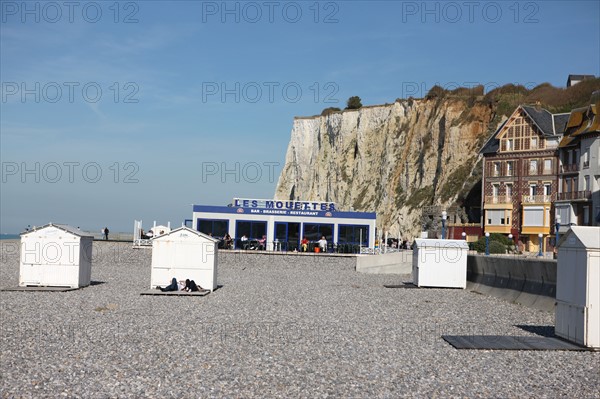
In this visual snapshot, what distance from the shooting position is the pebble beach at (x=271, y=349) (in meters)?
9.45

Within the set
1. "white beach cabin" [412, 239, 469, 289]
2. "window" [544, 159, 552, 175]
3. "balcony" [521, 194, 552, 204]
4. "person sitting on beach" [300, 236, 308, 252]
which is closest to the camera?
"white beach cabin" [412, 239, 469, 289]

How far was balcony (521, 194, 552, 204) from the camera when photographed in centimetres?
6475

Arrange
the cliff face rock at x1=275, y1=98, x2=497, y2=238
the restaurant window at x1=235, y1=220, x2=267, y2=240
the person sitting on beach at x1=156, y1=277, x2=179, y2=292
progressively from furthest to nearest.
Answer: the cliff face rock at x1=275, y1=98, x2=497, y2=238 → the restaurant window at x1=235, y1=220, x2=267, y2=240 → the person sitting on beach at x1=156, y1=277, x2=179, y2=292

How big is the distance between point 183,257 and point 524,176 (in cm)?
4915

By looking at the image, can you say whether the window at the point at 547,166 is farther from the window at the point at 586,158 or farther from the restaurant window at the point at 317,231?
the restaurant window at the point at 317,231

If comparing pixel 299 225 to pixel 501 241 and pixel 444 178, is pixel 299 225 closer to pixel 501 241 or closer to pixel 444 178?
pixel 501 241

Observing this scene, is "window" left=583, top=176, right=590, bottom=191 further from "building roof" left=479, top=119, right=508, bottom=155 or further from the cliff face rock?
the cliff face rock

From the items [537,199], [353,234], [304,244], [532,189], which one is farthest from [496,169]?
[304,244]

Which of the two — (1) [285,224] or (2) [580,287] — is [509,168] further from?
(2) [580,287]

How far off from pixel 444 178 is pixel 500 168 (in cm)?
1189

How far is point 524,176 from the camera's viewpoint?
6669cm

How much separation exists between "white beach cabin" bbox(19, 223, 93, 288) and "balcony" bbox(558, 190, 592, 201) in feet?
153

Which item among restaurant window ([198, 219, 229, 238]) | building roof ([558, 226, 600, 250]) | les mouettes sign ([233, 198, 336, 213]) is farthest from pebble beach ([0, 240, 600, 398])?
les mouettes sign ([233, 198, 336, 213])

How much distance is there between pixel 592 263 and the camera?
12320 mm
